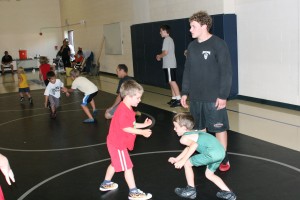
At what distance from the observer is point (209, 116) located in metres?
3.99

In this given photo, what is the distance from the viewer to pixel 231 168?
169 inches

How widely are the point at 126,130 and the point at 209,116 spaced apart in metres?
1.06

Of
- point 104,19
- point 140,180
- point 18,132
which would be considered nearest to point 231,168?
point 140,180

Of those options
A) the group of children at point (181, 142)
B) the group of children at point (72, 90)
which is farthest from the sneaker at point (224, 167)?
the group of children at point (72, 90)

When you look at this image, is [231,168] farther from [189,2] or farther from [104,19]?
[104,19]

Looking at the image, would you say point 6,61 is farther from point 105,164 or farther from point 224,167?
point 224,167

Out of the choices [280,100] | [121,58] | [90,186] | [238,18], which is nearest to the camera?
[90,186]

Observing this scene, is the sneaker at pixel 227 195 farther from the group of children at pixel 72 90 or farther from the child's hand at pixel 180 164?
the group of children at pixel 72 90

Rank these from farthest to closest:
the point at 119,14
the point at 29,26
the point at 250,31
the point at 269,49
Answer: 1. the point at 29,26
2. the point at 119,14
3. the point at 250,31
4. the point at 269,49

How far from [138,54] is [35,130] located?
601 centimetres

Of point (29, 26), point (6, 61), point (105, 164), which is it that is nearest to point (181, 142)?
point (105, 164)

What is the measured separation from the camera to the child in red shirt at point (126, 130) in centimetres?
344

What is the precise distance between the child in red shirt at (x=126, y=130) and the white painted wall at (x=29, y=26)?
2073 centimetres

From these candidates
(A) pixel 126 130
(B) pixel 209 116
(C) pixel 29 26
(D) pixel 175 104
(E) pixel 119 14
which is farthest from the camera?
(C) pixel 29 26
